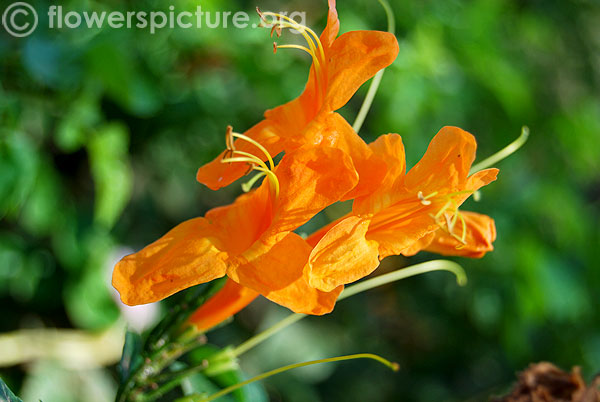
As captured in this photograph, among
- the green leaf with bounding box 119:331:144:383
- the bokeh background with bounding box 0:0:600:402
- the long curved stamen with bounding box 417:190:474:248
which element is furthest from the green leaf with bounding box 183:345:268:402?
the bokeh background with bounding box 0:0:600:402

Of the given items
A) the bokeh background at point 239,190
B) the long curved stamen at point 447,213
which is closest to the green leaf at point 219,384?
the long curved stamen at point 447,213

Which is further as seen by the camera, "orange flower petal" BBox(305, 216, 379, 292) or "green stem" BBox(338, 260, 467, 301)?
"green stem" BBox(338, 260, 467, 301)

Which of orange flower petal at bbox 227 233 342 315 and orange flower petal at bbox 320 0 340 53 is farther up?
orange flower petal at bbox 320 0 340 53

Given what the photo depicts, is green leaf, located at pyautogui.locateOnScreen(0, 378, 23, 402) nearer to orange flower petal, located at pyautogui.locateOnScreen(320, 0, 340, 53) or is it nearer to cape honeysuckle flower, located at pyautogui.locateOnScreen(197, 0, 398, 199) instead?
cape honeysuckle flower, located at pyautogui.locateOnScreen(197, 0, 398, 199)

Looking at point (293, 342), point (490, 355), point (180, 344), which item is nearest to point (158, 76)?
point (180, 344)

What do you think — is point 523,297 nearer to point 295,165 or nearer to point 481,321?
point 481,321
